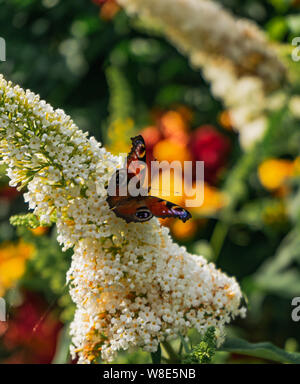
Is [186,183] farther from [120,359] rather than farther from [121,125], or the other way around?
[120,359]

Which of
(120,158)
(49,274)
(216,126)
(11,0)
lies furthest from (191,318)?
(11,0)

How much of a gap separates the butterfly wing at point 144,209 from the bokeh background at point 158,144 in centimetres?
44

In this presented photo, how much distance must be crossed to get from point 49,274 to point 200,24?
84 centimetres

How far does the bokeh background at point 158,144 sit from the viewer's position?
1.36m

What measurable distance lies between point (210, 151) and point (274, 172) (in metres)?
0.23

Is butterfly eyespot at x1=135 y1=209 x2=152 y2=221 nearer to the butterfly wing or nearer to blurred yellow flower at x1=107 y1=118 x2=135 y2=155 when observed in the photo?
the butterfly wing

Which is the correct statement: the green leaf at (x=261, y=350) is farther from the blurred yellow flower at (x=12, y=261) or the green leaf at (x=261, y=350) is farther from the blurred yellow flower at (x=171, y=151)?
the blurred yellow flower at (x=171, y=151)

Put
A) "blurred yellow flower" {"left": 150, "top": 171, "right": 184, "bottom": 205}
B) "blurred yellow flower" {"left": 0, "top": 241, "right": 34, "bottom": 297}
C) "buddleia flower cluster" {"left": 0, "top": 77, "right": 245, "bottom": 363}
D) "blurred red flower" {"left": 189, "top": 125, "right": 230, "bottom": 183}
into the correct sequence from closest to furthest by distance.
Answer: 1. "buddleia flower cluster" {"left": 0, "top": 77, "right": 245, "bottom": 363}
2. "blurred yellow flower" {"left": 150, "top": 171, "right": 184, "bottom": 205}
3. "blurred yellow flower" {"left": 0, "top": 241, "right": 34, "bottom": 297}
4. "blurred red flower" {"left": 189, "top": 125, "right": 230, "bottom": 183}

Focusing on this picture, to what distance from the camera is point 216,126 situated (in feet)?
6.27

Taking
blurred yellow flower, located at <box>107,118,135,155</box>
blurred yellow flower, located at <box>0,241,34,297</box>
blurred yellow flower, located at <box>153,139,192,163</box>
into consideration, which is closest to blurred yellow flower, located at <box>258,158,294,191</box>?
blurred yellow flower, located at <box>153,139,192,163</box>

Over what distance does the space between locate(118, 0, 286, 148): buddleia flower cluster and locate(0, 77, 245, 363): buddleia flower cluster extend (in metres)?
0.85

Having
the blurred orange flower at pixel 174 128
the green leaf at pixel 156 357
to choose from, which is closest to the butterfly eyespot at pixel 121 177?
the green leaf at pixel 156 357

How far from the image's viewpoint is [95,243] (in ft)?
2.21

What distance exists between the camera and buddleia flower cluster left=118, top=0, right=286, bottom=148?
148cm
